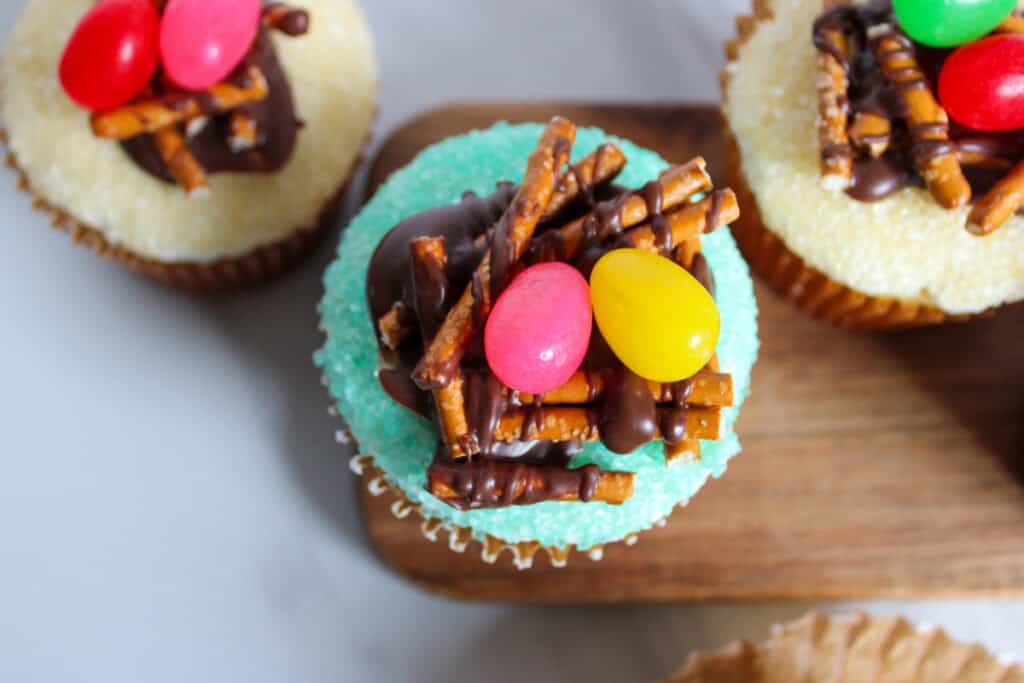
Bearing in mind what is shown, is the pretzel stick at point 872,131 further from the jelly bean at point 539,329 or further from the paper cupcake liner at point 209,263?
the paper cupcake liner at point 209,263

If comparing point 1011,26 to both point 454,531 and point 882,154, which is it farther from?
point 454,531

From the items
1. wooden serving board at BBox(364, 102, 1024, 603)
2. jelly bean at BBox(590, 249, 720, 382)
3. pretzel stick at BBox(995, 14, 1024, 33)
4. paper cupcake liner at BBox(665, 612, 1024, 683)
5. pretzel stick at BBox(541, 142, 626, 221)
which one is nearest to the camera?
jelly bean at BBox(590, 249, 720, 382)

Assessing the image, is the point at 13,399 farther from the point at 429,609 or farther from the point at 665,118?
the point at 665,118

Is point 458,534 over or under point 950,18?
under

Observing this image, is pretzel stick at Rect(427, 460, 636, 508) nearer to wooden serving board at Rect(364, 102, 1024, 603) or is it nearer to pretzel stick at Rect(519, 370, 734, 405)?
pretzel stick at Rect(519, 370, 734, 405)

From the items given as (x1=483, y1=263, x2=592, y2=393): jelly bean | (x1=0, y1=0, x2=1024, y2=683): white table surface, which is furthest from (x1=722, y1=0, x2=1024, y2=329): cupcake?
(x1=0, y1=0, x2=1024, y2=683): white table surface

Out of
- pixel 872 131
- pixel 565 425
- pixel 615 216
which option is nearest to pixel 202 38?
pixel 615 216

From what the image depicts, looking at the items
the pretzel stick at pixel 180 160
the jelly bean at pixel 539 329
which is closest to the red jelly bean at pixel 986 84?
the jelly bean at pixel 539 329
